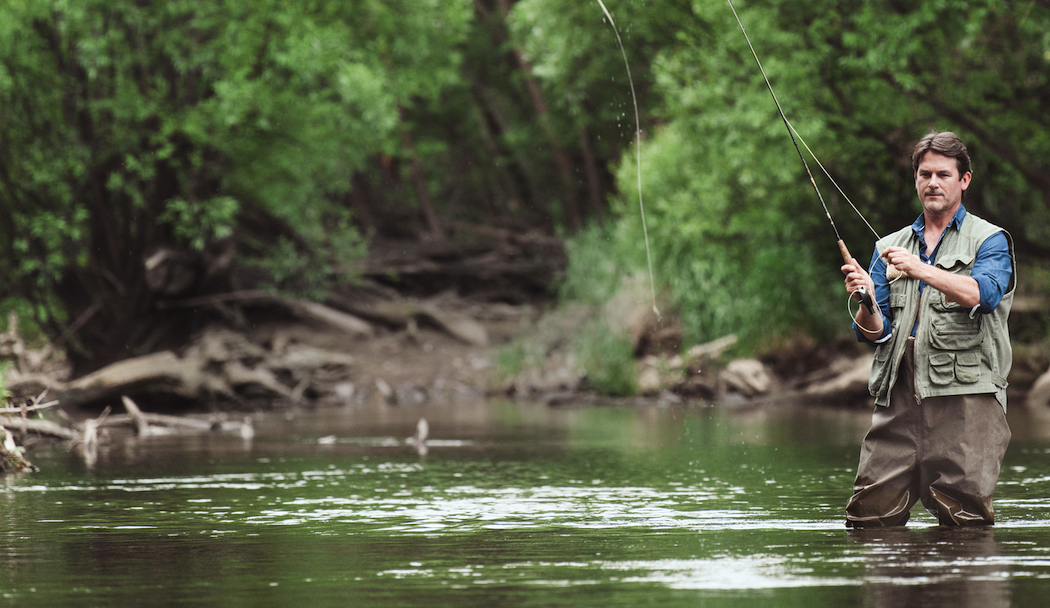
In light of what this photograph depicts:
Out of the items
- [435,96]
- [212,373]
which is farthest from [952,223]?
[435,96]

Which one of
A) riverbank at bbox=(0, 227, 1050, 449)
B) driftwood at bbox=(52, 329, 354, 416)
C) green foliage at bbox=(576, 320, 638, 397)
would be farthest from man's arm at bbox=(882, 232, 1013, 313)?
green foliage at bbox=(576, 320, 638, 397)

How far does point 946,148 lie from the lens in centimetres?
732

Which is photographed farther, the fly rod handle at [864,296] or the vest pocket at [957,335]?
the vest pocket at [957,335]

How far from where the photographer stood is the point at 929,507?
304 inches

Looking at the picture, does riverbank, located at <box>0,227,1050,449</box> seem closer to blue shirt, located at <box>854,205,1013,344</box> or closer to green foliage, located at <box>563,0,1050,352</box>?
green foliage, located at <box>563,0,1050,352</box>

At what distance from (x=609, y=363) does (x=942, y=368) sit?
19587 millimetres

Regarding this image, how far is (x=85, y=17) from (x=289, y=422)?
8.69 metres

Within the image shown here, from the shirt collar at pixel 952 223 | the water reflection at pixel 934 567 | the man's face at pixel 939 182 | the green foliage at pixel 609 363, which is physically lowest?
the water reflection at pixel 934 567

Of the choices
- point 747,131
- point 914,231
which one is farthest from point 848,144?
point 914,231

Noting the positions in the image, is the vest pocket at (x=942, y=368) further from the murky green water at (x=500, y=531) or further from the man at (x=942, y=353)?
the murky green water at (x=500, y=531)

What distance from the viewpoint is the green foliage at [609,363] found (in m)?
26.7

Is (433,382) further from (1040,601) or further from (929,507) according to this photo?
(1040,601)

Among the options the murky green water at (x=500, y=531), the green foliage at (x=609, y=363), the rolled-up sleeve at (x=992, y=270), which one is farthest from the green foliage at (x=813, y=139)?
the rolled-up sleeve at (x=992, y=270)

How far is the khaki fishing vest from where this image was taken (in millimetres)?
7324
